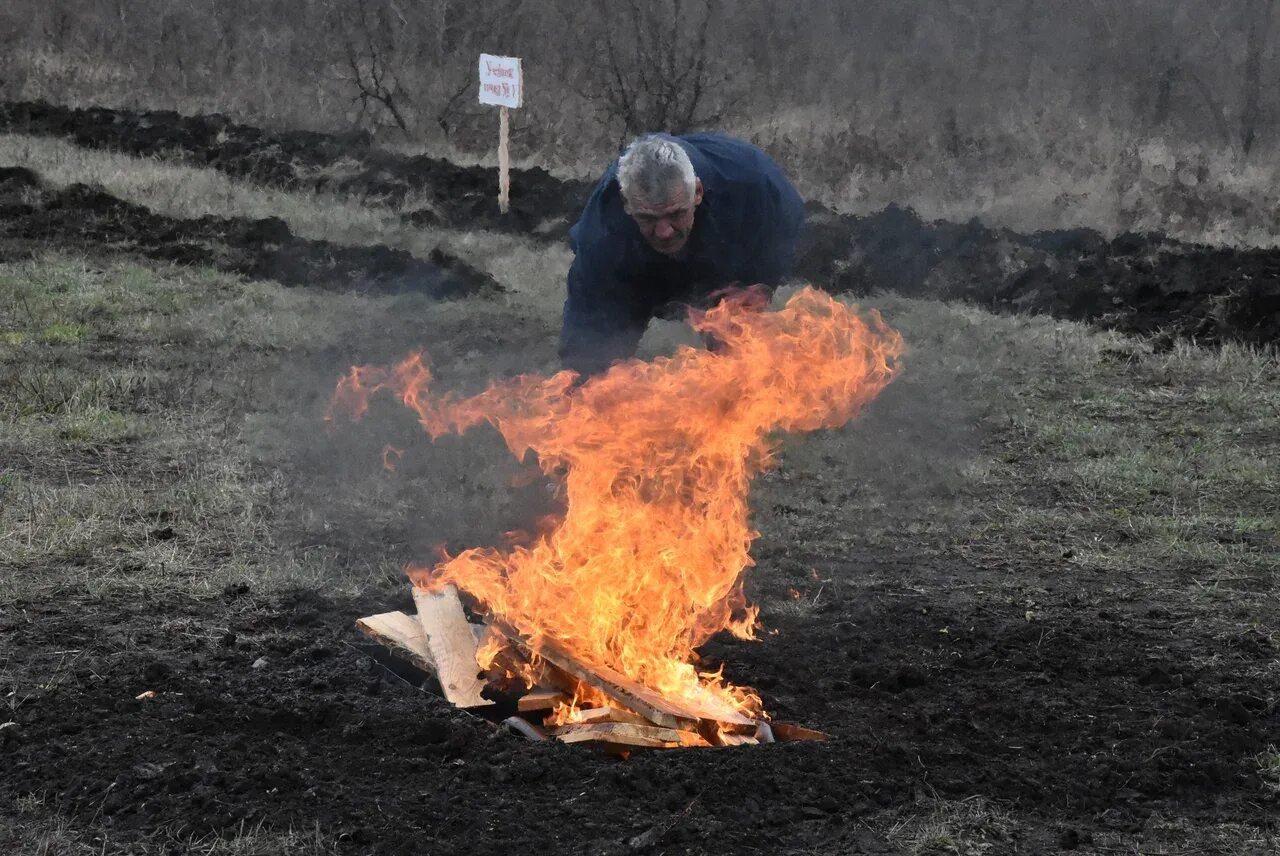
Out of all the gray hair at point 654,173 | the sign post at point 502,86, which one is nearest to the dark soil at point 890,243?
the sign post at point 502,86

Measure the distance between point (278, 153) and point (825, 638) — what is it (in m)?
14.9

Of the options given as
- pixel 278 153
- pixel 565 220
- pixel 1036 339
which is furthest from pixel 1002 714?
pixel 278 153

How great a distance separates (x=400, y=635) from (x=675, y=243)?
2158 millimetres

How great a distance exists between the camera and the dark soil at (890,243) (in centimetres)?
1294

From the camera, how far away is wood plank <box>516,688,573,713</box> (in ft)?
15.2

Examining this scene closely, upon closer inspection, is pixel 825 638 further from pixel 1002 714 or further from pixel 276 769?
pixel 276 769

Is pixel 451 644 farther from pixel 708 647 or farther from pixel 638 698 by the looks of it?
pixel 708 647

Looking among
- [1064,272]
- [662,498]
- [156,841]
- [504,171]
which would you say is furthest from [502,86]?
[156,841]

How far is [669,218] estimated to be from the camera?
5691 mm

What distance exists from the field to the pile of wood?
12 centimetres

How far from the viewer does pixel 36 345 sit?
10.4m

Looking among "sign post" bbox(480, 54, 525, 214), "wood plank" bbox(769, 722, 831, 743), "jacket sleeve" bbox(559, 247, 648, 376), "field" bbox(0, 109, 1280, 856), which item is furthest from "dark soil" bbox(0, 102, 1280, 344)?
"wood plank" bbox(769, 722, 831, 743)

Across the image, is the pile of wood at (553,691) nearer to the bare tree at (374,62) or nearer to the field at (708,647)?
the field at (708,647)

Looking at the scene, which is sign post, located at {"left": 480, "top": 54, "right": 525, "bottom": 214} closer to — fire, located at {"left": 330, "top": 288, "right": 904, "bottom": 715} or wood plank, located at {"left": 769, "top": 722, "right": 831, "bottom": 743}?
fire, located at {"left": 330, "top": 288, "right": 904, "bottom": 715}
